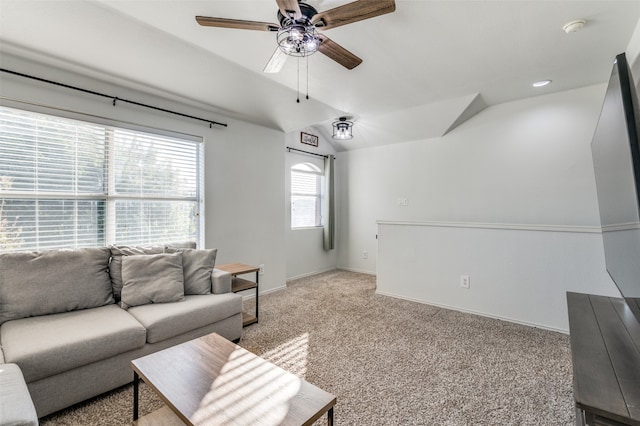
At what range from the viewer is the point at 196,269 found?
2543 millimetres

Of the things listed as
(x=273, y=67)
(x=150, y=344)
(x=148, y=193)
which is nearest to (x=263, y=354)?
(x=150, y=344)

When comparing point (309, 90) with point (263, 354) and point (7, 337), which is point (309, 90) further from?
point (7, 337)

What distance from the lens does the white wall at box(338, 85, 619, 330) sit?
2871mm

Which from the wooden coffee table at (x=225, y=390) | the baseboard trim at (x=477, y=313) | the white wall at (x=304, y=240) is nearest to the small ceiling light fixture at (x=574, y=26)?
the baseboard trim at (x=477, y=313)

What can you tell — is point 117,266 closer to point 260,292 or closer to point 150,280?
point 150,280

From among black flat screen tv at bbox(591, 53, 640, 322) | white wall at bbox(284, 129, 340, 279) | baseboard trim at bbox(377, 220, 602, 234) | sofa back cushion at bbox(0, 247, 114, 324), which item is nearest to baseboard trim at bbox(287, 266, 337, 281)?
white wall at bbox(284, 129, 340, 279)

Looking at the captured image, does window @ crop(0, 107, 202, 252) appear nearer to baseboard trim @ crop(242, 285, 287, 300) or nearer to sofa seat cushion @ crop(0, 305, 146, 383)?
sofa seat cushion @ crop(0, 305, 146, 383)

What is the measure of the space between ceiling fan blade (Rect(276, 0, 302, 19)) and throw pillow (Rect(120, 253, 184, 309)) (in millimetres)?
2030

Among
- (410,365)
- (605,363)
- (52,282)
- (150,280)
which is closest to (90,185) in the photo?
(52,282)

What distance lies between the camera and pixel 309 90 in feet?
10.5

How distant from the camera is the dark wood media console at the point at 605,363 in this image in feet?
2.67

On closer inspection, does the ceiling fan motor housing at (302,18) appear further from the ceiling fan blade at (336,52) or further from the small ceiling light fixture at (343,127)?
the small ceiling light fixture at (343,127)

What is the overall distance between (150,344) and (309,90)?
2792 millimetres

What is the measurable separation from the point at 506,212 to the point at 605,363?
310cm
